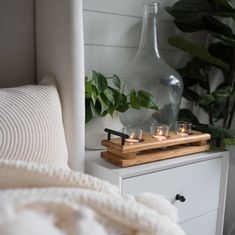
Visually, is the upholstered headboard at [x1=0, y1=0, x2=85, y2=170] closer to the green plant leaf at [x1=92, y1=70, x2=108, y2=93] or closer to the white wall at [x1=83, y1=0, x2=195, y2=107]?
the green plant leaf at [x1=92, y1=70, x2=108, y2=93]

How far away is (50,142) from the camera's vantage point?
74 cm

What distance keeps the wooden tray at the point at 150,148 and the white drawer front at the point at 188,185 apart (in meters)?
0.05

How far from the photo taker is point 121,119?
117 centimetres

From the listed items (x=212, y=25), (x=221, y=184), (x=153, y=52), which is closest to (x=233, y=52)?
(x=212, y=25)

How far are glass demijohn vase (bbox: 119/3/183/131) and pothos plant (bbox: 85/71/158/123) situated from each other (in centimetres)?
7

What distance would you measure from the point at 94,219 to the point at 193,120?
1.03 m

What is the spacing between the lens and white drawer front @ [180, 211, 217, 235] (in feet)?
3.61

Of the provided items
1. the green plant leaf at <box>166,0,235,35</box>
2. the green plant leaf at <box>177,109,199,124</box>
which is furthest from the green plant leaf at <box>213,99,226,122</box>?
the green plant leaf at <box>166,0,235,35</box>

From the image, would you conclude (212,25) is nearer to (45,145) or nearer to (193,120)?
(193,120)

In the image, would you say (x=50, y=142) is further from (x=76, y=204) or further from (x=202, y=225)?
(x=202, y=225)

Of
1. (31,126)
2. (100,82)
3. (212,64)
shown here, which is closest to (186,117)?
(212,64)

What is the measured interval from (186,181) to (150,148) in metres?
0.20

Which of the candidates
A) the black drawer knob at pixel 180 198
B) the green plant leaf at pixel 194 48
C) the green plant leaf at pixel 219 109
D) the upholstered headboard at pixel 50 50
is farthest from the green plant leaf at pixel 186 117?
the upholstered headboard at pixel 50 50

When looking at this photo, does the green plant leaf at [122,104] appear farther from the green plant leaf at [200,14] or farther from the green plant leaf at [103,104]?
the green plant leaf at [200,14]
